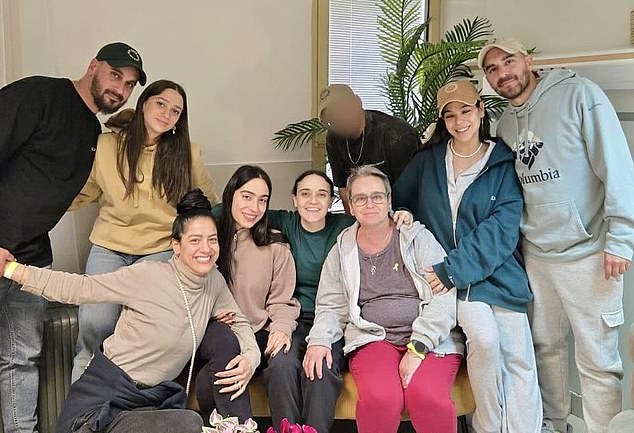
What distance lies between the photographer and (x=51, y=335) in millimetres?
2674

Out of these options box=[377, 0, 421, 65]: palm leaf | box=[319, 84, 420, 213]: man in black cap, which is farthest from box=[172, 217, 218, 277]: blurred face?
box=[377, 0, 421, 65]: palm leaf

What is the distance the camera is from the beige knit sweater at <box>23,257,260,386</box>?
7.38 feet

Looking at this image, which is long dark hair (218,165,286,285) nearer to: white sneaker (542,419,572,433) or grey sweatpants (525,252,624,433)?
grey sweatpants (525,252,624,433)

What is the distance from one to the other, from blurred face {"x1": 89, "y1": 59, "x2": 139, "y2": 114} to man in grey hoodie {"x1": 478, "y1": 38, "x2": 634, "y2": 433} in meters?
1.37

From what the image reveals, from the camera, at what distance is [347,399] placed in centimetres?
248

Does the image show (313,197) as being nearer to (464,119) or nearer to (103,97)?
(464,119)

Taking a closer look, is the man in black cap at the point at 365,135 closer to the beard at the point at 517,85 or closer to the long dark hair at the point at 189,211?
the beard at the point at 517,85

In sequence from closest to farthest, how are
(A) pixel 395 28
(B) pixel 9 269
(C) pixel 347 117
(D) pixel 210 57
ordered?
(B) pixel 9 269 < (C) pixel 347 117 < (D) pixel 210 57 < (A) pixel 395 28

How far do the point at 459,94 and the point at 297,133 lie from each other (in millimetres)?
1225

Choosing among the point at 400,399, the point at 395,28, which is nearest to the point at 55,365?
the point at 400,399

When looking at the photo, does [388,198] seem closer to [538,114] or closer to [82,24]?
[538,114]

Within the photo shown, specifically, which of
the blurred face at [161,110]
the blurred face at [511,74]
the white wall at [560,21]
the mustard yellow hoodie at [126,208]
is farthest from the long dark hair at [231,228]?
the white wall at [560,21]

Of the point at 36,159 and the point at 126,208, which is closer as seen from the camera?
the point at 36,159

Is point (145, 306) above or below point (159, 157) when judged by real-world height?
below
